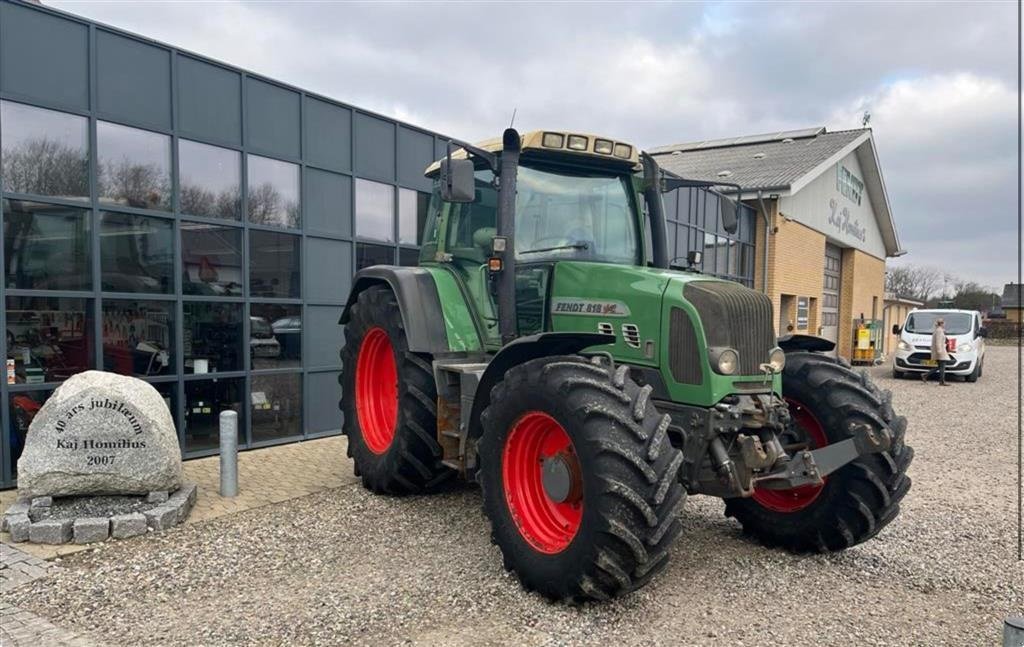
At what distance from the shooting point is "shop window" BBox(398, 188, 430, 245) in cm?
920

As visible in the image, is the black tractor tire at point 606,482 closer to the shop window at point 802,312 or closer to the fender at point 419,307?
the fender at point 419,307

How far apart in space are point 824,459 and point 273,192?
6172 mm

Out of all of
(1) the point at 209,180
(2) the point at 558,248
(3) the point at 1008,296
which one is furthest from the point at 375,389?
(3) the point at 1008,296

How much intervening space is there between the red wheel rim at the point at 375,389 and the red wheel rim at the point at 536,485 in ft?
7.78

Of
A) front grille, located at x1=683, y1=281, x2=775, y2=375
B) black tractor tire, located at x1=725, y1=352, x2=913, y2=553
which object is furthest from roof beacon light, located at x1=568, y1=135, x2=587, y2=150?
black tractor tire, located at x1=725, y1=352, x2=913, y2=553

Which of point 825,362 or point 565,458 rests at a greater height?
point 825,362

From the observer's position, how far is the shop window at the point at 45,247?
18.7 feet

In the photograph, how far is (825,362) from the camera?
4637mm

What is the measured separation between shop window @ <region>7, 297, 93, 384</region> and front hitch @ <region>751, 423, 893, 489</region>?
5698 millimetres

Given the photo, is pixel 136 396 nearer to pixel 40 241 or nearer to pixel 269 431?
pixel 40 241

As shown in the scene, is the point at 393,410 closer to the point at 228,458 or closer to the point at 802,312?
the point at 228,458

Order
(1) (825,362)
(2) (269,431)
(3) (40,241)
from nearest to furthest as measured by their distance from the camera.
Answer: (1) (825,362)
(3) (40,241)
(2) (269,431)

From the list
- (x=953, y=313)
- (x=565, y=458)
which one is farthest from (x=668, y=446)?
(x=953, y=313)

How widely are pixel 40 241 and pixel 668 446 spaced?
544 centimetres
